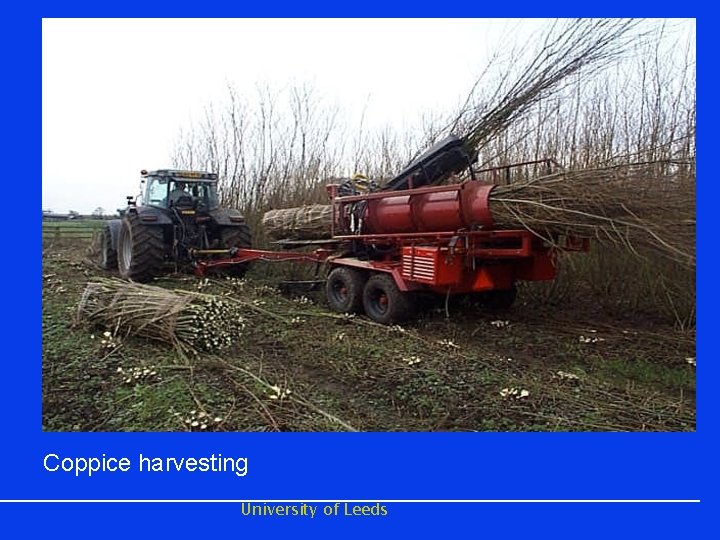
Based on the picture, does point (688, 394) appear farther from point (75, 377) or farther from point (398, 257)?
point (75, 377)

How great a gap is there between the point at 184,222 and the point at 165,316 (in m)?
5.00

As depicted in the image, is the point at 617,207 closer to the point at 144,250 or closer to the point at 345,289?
the point at 345,289

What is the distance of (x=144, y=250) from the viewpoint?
30.1ft

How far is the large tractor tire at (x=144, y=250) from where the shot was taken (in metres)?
9.16

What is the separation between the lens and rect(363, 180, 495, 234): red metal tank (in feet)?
20.1

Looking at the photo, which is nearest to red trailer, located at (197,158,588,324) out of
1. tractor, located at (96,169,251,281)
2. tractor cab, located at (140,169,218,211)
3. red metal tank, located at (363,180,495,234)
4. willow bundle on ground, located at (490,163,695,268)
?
red metal tank, located at (363,180,495,234)

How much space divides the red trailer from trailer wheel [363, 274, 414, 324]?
11 millimetres

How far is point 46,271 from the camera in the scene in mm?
10375

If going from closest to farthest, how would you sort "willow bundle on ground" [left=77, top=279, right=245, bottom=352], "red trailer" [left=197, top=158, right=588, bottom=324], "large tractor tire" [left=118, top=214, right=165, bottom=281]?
"willow bundle on ground" [left=77, top=279, right=245, bottom=352]
"red trailer" [left=197, top=158, right=588, bottom=324]
"large tractor tire" [left=118, top=214, right=165, bottom=281]

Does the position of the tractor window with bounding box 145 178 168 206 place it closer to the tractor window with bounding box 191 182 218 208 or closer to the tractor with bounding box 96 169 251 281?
the tractor with bounding box 96 169 251 281

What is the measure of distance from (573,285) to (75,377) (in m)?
6.19

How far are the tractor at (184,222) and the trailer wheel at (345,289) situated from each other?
2.61 metres

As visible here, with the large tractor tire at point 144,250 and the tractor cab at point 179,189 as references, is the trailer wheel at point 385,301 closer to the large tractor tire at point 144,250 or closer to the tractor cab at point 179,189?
the large tractor tire at point 144,250

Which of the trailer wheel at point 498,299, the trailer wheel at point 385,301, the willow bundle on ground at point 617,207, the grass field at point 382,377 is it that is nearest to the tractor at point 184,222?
the grass field at point 382,377
